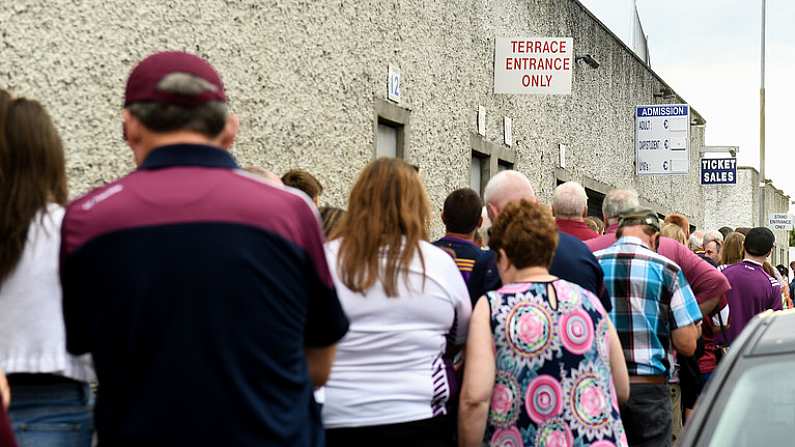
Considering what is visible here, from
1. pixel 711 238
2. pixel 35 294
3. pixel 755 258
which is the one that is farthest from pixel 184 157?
pixel 711 238

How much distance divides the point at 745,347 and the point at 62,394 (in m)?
2.01

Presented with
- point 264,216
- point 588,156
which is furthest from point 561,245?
point 588,156

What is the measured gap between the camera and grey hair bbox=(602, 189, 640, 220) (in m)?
5.84

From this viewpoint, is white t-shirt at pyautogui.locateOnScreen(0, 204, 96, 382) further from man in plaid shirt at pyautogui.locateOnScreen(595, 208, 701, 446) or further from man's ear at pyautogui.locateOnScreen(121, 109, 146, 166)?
man in plaid shirt at pyautogui.locateOnScreen(595, 208, 701, 446)

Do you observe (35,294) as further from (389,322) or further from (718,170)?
(718,170)

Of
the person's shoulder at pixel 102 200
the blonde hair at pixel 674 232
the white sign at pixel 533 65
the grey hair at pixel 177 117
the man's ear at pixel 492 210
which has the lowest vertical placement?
the blonde hair at pixel 674 232

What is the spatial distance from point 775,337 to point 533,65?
10625 millimetres

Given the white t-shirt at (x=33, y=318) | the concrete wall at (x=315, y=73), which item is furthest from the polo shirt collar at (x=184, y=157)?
the concrete wall at (x=315, y=73)

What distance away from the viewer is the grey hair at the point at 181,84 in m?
2.53

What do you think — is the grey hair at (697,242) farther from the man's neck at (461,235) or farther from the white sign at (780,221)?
the white sign at (780,221)

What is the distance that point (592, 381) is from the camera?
4.07 meters

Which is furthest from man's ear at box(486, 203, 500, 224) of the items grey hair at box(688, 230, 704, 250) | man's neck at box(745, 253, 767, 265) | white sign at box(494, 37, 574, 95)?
white sign at box(494, 37, 574, 95)

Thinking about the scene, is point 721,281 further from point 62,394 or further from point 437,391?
point 62,394

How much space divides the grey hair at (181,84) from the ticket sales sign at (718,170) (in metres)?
25.9
